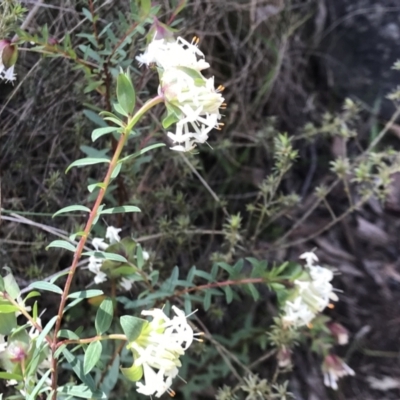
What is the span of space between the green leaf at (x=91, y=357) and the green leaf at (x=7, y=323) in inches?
3.2

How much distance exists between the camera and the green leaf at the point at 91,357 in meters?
0.53

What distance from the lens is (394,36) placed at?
1317 mm

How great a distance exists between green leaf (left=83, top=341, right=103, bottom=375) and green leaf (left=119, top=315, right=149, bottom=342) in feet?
0.15

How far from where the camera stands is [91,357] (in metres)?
0.54

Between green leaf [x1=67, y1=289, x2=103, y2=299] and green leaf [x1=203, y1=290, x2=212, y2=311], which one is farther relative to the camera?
green leaf [x1=203, y1=290, x2=212, y2=311]

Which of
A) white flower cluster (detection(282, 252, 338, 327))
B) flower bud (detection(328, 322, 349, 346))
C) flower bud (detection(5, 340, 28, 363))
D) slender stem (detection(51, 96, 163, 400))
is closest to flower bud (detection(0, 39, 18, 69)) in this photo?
slender stem (detection(51, 96, 163, 400))

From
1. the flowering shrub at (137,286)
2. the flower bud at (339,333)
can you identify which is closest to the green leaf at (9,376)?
the flowering shrub at (137,286)

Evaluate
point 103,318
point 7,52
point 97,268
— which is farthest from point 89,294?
point 7,52

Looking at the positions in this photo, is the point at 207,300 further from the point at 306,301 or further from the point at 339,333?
the point at 339,333

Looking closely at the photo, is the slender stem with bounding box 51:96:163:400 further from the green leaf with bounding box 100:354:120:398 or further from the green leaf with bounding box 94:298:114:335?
the green leaf with bounding box 100:354:120:398

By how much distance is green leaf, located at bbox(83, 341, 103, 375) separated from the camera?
53 centimetres

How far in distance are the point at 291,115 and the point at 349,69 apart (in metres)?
0.19

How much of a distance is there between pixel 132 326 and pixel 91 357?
0.06 m

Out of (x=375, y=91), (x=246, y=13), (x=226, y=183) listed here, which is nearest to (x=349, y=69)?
(x=375, y=91)
